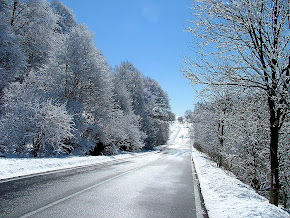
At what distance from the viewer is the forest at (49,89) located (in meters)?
12.1

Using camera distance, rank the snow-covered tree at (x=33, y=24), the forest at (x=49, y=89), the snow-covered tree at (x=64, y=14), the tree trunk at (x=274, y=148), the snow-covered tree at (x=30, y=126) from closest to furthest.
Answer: the tree trunk at (x=274, y=148), the snow-covered tree at (x=30, y=126), the forest at (x=49, y=89), the snow-covered tree at (x=33, y=24), the snow-covered tree at (x=64, y=14)

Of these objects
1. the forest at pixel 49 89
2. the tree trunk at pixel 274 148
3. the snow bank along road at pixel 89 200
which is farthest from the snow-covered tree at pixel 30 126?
the tree trunk at pixel 274 148

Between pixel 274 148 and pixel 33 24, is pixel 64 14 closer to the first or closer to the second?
pixel 33 24

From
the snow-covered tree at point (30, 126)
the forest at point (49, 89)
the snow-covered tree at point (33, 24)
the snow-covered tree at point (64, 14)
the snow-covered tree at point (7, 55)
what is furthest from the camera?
the snow-covered tree at point (64, 14)

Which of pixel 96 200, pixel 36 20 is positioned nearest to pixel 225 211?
pixel 96 200

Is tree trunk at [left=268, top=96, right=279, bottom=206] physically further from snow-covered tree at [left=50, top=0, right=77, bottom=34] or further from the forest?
snow-covered tree at [left=50, top=0, right=77, bottom=34]

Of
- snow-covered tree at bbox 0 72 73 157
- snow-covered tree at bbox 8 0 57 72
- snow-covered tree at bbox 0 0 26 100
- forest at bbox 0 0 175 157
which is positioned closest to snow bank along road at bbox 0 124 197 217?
snow-covered tree at bbox 0 72 73 157

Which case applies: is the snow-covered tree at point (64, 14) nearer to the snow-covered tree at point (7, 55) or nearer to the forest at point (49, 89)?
the forest at point (49, 89)

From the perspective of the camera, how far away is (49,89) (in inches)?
699

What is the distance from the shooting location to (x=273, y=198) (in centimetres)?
515

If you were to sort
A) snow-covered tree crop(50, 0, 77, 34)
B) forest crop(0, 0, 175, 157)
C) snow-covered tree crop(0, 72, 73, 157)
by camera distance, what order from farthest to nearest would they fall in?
snow-covered tree crop(50, 0, 77, 34)
forest crop(0, 0, 175, 157)
snow-covered tree crop(0, 72, 73, 157)

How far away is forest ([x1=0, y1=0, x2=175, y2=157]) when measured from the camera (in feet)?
39.7

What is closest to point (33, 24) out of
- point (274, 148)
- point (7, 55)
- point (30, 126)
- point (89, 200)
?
point (7, 55)

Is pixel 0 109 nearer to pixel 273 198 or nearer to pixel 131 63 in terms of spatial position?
pixel 273 198
